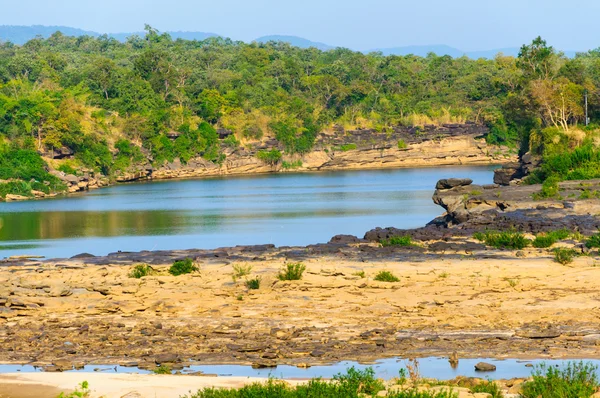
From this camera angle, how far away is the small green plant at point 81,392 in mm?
10945

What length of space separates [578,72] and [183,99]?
36287mm

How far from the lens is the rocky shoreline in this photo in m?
14.2

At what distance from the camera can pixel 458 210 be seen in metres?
32.2

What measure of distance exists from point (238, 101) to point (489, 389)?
7666 cm


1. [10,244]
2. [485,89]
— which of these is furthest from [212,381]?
[485,89]

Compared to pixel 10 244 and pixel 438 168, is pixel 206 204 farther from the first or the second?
pixel 438 168

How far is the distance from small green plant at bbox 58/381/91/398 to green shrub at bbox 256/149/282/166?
237ft

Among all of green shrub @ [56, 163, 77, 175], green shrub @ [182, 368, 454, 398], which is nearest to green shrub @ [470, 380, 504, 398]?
green shrub @ [182, 368, 454, 398]

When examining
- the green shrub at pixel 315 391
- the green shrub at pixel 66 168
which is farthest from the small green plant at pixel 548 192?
the green shrub at pixel 66 168

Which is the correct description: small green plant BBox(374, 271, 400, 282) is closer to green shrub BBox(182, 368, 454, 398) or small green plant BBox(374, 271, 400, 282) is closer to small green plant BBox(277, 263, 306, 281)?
small green plant BBox(277, 263, 306, 281)

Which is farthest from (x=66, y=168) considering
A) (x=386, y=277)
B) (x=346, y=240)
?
(x=386, y=277)

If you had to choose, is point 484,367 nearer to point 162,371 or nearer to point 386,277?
point 162,371

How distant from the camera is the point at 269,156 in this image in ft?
276

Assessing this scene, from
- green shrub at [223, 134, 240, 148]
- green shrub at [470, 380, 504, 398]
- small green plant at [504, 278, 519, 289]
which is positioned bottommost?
green shrub at [470, 380, 504, 398]
